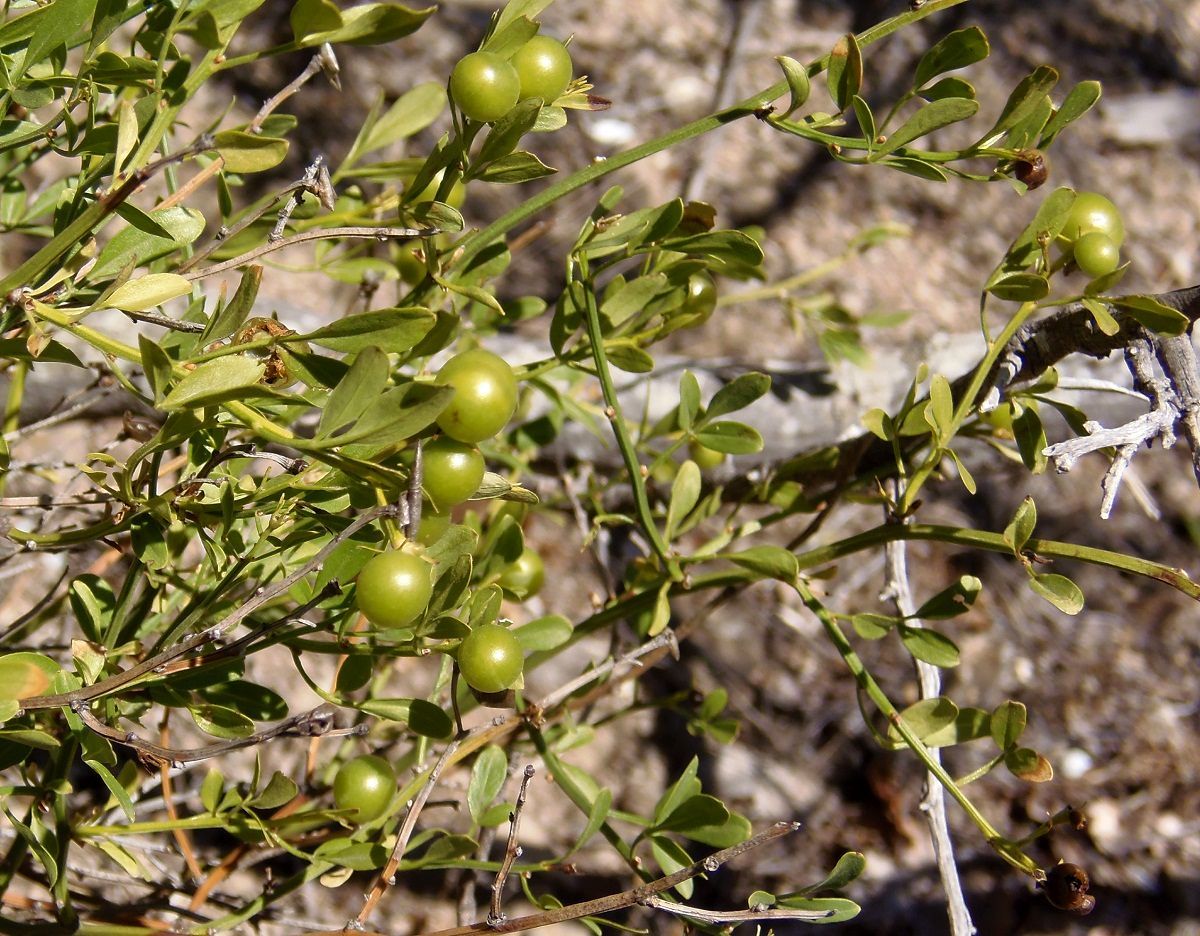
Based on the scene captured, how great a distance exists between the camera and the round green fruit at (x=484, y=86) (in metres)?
0.69

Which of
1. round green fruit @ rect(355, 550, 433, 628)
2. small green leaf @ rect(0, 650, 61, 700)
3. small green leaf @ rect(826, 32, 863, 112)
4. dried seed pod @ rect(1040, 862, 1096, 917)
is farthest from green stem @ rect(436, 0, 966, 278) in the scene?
dried seed pod @ rect(1040, 862, 1096, 917)

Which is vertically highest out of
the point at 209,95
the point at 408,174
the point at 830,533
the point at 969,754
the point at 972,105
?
the point at 972,105

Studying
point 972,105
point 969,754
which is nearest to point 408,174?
point 972,105

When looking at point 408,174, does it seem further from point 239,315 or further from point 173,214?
point 239,315

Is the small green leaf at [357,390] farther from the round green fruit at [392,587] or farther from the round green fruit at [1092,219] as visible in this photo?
the round green fruit at [1092,219]

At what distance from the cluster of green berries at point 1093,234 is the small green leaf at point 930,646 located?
359 millimetres

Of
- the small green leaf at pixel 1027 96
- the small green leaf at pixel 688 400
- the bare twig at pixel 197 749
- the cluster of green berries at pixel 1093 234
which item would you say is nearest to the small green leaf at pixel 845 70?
the small green leaf at pixel 1027 96

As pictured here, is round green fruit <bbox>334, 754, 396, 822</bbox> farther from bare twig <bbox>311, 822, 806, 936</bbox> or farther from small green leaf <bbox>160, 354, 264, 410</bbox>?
small green leaf <bbox>160, 354, 264, 410</bbox>

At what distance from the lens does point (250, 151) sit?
2.47 ft

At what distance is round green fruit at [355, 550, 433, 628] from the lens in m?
0.64

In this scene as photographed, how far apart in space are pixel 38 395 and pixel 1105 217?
1.65m

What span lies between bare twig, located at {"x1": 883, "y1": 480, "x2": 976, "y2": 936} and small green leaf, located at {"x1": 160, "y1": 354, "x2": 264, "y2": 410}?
24.3 inches

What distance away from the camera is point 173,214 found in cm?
82

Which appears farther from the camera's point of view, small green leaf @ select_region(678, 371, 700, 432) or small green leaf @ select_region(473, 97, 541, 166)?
small green leaf @ select_region(678, 371, 700, 432)
